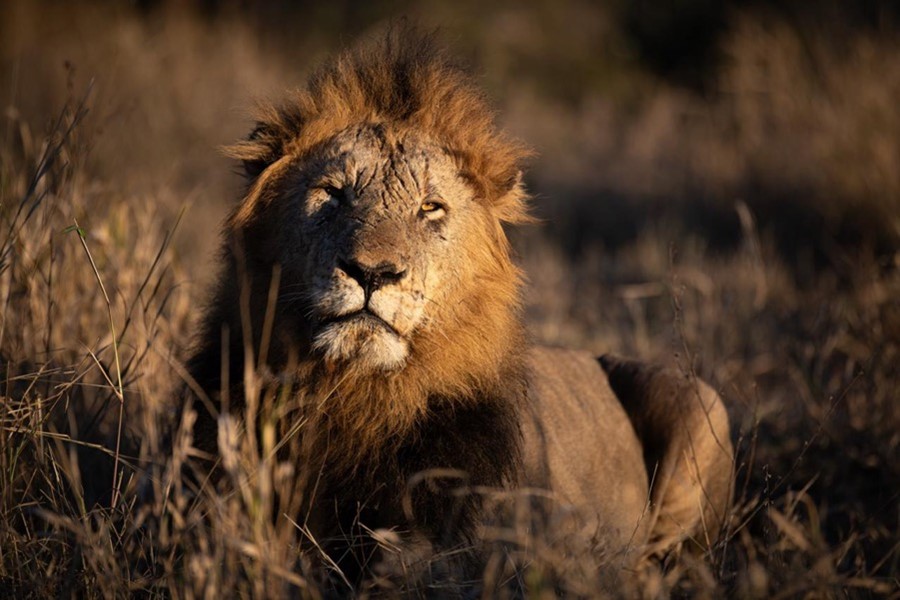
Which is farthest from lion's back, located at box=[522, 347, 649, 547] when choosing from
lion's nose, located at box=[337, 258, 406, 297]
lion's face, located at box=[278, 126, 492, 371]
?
lion's nose, located at box=[337, 258, 406, 297]

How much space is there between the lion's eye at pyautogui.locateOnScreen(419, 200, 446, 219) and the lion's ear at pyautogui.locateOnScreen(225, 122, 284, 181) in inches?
23.3

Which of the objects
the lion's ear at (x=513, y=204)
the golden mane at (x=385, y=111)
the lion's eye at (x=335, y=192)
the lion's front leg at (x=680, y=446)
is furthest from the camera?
the lion's front leg at (x=680, y=446)

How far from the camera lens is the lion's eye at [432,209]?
3.56 m

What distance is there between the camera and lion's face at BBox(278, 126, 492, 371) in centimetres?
321

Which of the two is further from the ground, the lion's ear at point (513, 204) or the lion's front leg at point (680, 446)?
the lion's ear at point (513, 204)

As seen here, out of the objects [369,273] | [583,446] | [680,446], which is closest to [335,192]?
[369,273]

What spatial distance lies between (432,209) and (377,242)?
0.40 m

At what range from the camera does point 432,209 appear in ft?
11.8

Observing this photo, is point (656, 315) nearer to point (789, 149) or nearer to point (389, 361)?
point (789, 149)

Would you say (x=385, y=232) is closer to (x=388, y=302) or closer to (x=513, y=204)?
(x=388, y=302)

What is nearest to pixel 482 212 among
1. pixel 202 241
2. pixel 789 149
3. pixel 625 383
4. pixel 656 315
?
pixel 625 383

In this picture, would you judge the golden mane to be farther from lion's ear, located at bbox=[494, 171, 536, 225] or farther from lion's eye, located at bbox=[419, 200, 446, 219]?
lion's eye, located at bbox=[419, 200, 446, 219]

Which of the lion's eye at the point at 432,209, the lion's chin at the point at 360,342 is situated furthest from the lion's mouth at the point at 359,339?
the lion's eye at the point at 432,209

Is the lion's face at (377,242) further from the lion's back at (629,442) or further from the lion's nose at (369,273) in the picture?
the lion's back at (629,442)
